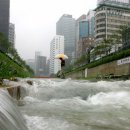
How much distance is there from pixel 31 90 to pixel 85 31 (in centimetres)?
14725

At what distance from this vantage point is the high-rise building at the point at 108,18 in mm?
94938

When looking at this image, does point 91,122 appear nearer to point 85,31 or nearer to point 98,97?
point 98,97

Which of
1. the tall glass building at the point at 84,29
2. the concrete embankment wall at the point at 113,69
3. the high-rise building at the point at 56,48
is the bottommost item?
the concrete embankment wall at the point at 113,69

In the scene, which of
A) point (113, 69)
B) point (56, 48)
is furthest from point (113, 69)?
point (56, 48)

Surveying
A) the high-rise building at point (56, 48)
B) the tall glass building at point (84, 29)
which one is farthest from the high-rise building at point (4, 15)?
the tall glass building at point (84, 29)

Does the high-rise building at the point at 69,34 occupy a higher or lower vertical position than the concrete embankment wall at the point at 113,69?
higher

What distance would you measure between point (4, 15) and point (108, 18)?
32.6m

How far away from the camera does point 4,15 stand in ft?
331

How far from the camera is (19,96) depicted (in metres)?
10.6

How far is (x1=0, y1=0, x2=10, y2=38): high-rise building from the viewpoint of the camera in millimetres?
98688

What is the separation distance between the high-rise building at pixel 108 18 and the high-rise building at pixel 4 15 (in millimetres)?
28122

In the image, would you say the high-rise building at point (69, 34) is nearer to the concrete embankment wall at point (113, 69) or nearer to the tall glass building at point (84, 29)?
the tall glass building at point (84, 29)

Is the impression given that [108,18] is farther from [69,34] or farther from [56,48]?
[69,34]

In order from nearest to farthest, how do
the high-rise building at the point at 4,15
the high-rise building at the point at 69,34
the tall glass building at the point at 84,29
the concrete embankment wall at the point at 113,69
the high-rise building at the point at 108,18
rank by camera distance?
the concrete embankment wall at the point at 113,69 → the high-rise building at the point at 108,18 → the high-rise building at the point at 4,15 → the tall glass building at the point at 84,29 → the high-rise building at the point at 69,34
